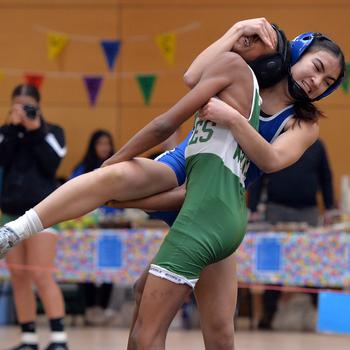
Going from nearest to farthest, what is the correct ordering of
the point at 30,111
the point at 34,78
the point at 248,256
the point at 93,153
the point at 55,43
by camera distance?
the point at 30,111
the point at 248,256
the point at 93,153
the point at 34,78
the point at 55,43

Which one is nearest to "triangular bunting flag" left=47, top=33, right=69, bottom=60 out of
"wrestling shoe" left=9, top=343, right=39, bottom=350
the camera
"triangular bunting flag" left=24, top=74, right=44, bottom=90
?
"triangular bunting flag" left=24, top=74, right=44, bottom=90

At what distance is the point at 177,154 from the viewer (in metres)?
4.55

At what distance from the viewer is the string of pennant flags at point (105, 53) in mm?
11195

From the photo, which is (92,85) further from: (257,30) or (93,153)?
(257,30)

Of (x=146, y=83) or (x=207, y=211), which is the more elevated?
(x=146, y=83)

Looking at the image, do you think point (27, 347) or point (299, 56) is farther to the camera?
point (27, 347)

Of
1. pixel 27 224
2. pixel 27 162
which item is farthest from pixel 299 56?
pixel 27 162

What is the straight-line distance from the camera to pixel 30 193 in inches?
293

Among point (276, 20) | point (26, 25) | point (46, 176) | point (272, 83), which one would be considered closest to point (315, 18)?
point (276, 20)

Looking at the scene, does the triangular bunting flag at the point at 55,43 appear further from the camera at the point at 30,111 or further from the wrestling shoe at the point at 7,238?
the wrestling shoe at the point at 7,238

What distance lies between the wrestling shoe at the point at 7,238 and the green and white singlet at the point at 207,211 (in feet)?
1.88

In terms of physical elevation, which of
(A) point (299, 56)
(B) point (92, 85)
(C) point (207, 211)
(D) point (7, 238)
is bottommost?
(D) point (7, 238)

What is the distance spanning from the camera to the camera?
729 cm

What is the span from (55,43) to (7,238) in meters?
7.39
